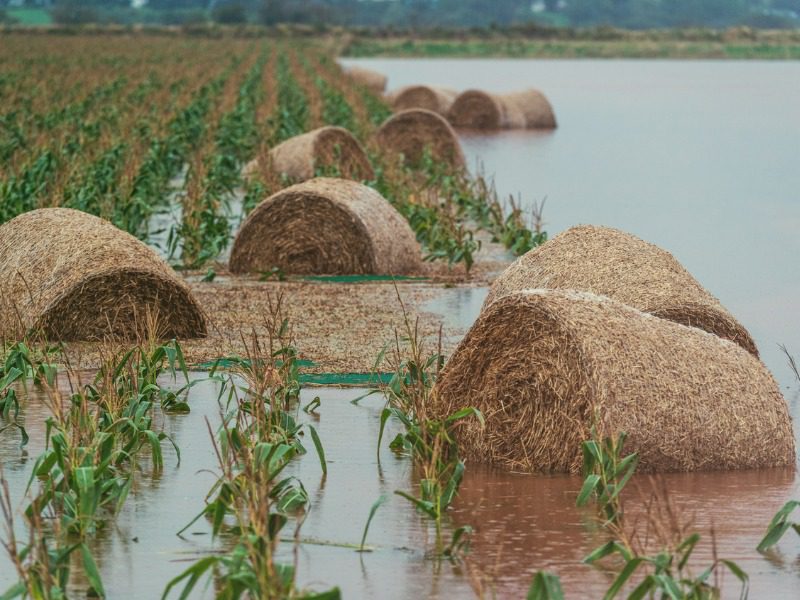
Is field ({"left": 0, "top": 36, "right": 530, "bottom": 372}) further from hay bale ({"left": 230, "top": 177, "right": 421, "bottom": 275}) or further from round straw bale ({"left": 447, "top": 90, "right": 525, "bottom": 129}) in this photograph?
round straw bale ({"left": 447, "top": 90, "right": 525, "bottom": 129})

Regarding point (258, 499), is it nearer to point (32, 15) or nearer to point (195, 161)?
point (195, 161)

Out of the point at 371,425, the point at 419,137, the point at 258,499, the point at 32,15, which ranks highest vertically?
the point at 32,15

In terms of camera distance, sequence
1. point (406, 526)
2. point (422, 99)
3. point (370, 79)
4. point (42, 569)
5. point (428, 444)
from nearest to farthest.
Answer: point (42, 569)
point (406, 526)
point (428, 444)
point (422, 99)
point (370, 79)

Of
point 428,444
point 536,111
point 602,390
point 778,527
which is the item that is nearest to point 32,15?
point 536,111

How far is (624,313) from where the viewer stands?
8789mm

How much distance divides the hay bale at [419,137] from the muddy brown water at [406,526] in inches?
728

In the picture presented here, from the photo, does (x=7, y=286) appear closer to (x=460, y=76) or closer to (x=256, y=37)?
(x=460, y=76)

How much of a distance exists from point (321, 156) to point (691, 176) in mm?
7505

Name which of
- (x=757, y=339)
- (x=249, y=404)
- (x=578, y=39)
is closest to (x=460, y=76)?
(x=578, y=39)

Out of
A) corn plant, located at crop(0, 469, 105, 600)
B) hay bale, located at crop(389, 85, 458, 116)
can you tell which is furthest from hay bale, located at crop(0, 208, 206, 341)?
hay bale, located at crop(389, 85, 458, 116)

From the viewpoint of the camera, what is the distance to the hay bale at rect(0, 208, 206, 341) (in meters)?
12.0

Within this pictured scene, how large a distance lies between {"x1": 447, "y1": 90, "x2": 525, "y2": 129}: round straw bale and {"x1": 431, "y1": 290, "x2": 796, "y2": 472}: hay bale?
29.3 meters

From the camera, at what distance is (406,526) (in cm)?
806

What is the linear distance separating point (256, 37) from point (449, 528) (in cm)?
10472
